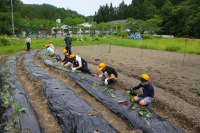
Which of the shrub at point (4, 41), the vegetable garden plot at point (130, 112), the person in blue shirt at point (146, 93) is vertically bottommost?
the vegetable garden plot at point (130, 112)

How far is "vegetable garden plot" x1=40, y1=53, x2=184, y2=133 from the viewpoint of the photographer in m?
4.14

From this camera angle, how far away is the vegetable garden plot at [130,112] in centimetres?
414

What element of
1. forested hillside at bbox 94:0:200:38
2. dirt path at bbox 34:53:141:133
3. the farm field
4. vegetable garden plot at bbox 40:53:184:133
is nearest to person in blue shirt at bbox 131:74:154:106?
vegetable garden plot at bbox 40:53:184:133

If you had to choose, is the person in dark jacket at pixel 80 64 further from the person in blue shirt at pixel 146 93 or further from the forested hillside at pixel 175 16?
the forested hillside at pixel 175 16

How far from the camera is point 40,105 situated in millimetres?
5719

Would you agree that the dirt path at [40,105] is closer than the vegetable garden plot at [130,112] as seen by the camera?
No

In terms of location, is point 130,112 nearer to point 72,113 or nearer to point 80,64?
point 72,113

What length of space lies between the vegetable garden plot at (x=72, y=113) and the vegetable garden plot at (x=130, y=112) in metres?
0.63

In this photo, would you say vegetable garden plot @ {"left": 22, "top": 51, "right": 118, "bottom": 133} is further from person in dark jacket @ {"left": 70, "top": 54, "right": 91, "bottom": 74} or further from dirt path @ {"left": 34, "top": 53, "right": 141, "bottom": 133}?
person in dark jacket @ {"left": 70, "top": 54, "right": 91, "bottom": 74}

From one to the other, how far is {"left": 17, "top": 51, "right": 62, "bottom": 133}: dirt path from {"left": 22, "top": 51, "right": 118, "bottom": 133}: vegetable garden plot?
0.16 metres

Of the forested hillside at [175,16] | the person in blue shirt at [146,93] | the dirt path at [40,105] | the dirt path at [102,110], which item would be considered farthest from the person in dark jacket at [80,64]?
the forested hillside at [175,16]

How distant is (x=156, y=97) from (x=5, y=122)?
4124 millimetres

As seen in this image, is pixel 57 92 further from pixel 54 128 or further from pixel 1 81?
pixel 1 81

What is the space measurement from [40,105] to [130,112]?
2.66 metres
